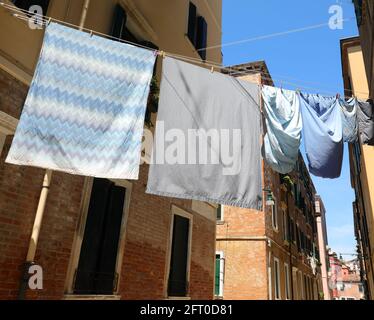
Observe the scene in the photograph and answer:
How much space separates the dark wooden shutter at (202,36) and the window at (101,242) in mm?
6210

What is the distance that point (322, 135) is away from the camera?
5488 mm

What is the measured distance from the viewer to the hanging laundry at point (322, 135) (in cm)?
539

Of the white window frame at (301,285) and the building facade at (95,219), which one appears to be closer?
the building facade at (95,219)

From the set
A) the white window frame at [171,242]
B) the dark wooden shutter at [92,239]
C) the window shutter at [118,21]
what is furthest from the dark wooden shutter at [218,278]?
the window shutter at [118,21]

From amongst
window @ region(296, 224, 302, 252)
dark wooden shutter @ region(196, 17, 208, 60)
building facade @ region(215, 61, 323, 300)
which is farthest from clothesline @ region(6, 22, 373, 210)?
window @ region(296, 224, 302, 252)

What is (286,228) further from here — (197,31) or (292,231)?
(197,31)

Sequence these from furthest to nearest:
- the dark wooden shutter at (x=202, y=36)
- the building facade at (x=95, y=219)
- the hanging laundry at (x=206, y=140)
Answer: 1. the dark wooden shutter at (x=202, y=36)
2. the hanging laundry at (x=206, y=140)
3. the building facade at (x=95, y=219)

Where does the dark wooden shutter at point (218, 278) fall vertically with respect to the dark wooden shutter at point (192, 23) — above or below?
below

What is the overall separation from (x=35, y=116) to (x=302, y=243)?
23.8 m

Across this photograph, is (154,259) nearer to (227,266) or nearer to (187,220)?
(187,220)

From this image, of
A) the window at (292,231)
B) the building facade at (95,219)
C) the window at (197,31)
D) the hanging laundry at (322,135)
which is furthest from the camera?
the window at (292,231)

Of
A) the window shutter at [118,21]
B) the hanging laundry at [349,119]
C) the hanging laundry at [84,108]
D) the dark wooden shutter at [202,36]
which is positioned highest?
the dark wooden shutter at [202,36]

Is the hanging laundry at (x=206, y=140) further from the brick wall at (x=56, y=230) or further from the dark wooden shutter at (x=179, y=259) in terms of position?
the dark wooden shutter at (x=179, y=259)

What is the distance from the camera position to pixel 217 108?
5.02 m
